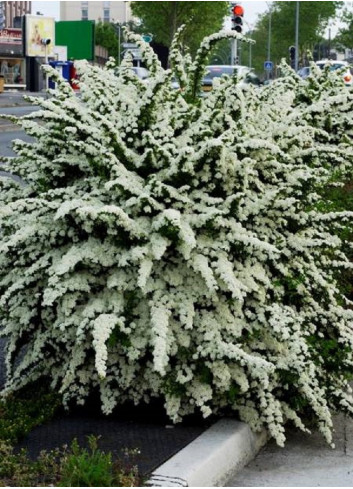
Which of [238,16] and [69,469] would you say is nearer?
[69,469]

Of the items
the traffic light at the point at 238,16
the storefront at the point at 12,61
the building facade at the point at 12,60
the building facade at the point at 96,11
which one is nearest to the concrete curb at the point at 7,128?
the traffic light at the point at 238,16

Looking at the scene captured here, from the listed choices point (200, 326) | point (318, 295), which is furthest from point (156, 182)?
point (318, 295)

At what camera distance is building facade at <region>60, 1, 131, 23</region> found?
433 feet

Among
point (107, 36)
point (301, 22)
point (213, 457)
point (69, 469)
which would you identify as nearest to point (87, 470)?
point (69, 469)

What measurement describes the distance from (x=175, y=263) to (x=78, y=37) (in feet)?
224

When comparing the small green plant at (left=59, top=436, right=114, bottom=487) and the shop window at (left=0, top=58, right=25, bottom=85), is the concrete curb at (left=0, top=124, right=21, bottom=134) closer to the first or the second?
the small green plant at (left=59, top=436, right=114, bottom=487)

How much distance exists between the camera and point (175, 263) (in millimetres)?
5438

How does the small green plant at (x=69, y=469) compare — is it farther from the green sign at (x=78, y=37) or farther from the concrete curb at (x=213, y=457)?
the green sign at (x=78, y=37)

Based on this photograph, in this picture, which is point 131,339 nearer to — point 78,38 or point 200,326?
point 200,326

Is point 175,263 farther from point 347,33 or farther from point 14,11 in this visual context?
point 14,11

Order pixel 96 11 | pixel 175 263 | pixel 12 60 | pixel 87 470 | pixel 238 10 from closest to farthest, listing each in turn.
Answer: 1. pixel 87 470
2. pixel 175 263
3. pixel 238 10
4. pixel 12 60
5. pixel 96 11

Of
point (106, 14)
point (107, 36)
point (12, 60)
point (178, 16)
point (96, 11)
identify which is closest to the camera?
point (178, 16)

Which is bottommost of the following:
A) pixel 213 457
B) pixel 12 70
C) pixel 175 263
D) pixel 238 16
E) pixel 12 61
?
pixel 213 457

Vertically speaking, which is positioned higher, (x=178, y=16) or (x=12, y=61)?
(x=178, y=16)
